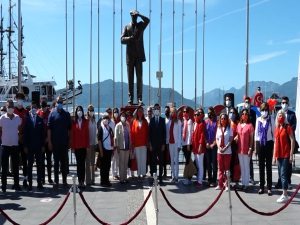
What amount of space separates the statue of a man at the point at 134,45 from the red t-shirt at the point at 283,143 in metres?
5.59

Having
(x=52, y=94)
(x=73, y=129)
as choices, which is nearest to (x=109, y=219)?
(x=73, y=129)

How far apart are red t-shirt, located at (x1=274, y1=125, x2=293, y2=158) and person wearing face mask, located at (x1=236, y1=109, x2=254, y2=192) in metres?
0.79

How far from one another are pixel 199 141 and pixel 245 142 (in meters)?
1.20

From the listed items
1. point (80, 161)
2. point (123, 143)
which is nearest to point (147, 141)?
point (123, 143)

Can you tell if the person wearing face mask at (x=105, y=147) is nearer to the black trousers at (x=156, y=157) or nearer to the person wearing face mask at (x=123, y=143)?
the person wearing face mask at (x=123, y=143)

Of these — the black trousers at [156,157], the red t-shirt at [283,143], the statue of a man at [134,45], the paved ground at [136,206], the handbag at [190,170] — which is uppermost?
the statue of a man at [134,45]

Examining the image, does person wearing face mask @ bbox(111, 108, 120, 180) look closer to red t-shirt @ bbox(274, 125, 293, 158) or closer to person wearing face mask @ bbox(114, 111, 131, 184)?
person wearing face mask @ bbox(114, 111, 131, 184)

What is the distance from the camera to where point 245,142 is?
8672 mm

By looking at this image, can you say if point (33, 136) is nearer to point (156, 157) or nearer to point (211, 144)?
point (156, 157)

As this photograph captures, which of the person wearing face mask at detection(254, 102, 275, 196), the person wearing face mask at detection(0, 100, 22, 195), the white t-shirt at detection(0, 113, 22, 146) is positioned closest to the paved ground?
the person wearing face mask at detection(254, 102, 275, 196)

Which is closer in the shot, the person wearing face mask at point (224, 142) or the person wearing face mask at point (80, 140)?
the person wearing face mask at point (224, 142)

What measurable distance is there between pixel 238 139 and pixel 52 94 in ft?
109

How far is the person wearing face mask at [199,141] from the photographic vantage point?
937 cm

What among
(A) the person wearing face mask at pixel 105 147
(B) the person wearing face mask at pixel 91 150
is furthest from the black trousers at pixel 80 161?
(A) the person wearing face mask at pixel 105 147
